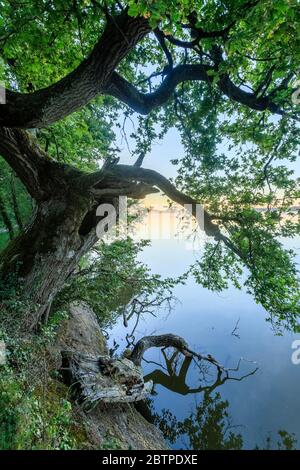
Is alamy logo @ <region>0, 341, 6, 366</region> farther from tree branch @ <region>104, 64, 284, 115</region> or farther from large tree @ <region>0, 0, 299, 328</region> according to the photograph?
tree branch @ <region>104, 64, 284, 115</region>

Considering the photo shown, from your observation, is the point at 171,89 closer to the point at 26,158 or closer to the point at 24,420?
the point at 26,158

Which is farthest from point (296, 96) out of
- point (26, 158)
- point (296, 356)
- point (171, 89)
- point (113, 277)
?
point (296, 356)

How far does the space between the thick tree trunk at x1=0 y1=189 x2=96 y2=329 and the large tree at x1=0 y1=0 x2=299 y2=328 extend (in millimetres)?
21

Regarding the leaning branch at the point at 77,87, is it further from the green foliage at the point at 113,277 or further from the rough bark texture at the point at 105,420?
the rough bark texture at the point at 105,420

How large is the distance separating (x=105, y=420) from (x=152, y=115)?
683 centimetres

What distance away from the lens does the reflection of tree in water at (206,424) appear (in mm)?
6867

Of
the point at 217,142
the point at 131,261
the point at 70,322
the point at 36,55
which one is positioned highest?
the point at 36,55

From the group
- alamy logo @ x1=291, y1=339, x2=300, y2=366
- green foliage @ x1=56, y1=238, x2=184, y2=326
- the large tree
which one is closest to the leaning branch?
the large tree

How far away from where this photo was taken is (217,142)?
229 inches

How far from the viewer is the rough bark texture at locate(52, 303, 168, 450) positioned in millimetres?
3750

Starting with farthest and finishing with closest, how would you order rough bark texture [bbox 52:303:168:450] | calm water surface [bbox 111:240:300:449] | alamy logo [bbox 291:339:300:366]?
alamy logo [bbox 291:339:300:366], calm water surface [bbox 111:240:300:449], rough bark texture [bbox 52:303:168:450]
